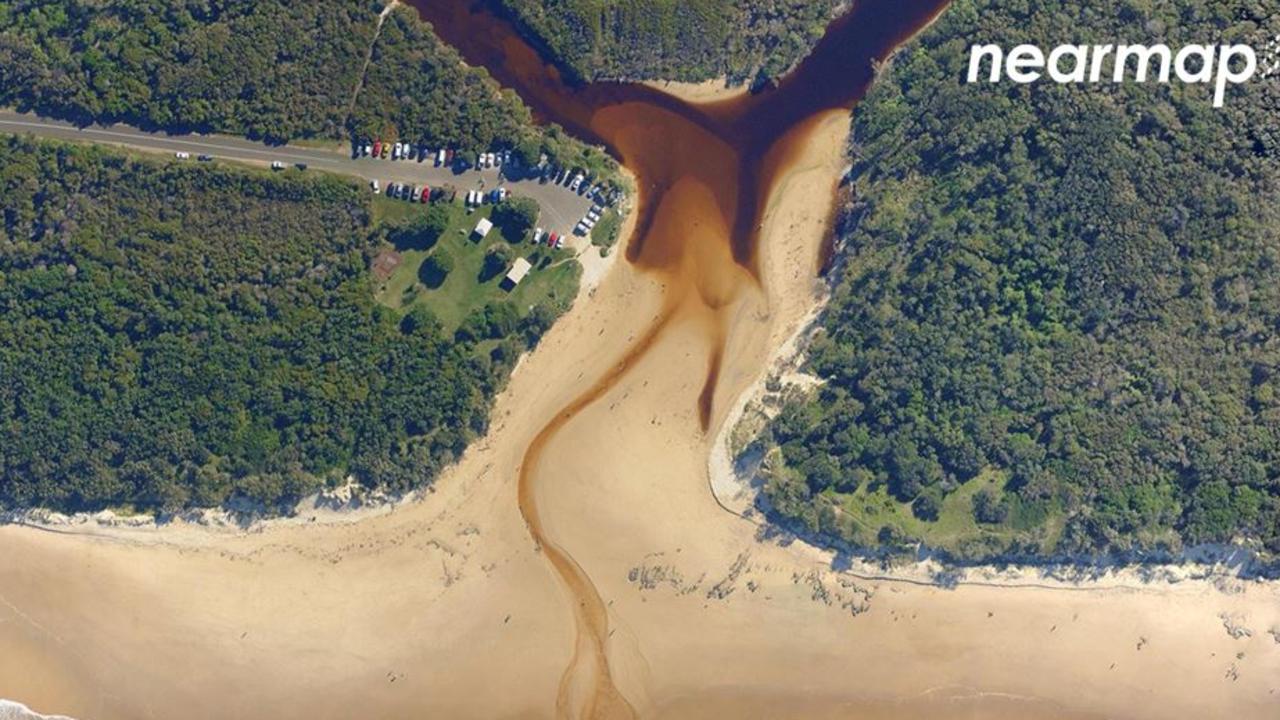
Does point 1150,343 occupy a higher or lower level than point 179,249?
higher

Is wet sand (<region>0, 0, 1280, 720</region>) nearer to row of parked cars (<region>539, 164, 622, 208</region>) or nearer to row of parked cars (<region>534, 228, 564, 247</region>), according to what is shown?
row of parked cars (<region>534, 228, 564, 247</region>)

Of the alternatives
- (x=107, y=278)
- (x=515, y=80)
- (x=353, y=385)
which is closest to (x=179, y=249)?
(x=107, y=278)

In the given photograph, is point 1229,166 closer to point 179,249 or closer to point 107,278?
point 179,249

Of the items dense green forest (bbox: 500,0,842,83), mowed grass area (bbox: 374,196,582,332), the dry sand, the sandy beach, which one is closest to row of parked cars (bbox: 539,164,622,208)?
mowed grass area (bbox: 374,196,582,332)

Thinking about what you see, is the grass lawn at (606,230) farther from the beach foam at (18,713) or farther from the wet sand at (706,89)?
the beach foam at (18,713)

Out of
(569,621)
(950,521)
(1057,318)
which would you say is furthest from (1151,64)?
(569,621)

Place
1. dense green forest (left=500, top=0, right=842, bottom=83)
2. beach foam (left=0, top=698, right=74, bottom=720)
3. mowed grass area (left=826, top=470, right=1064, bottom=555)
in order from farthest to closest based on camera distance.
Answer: dense green forest (left=500, top=0, right=842, bottom=83) < beach foam (left=0, top=698, right=74, bottom=720) < mowed grass area (left=826, top=470, right=1064, bottom=555)
